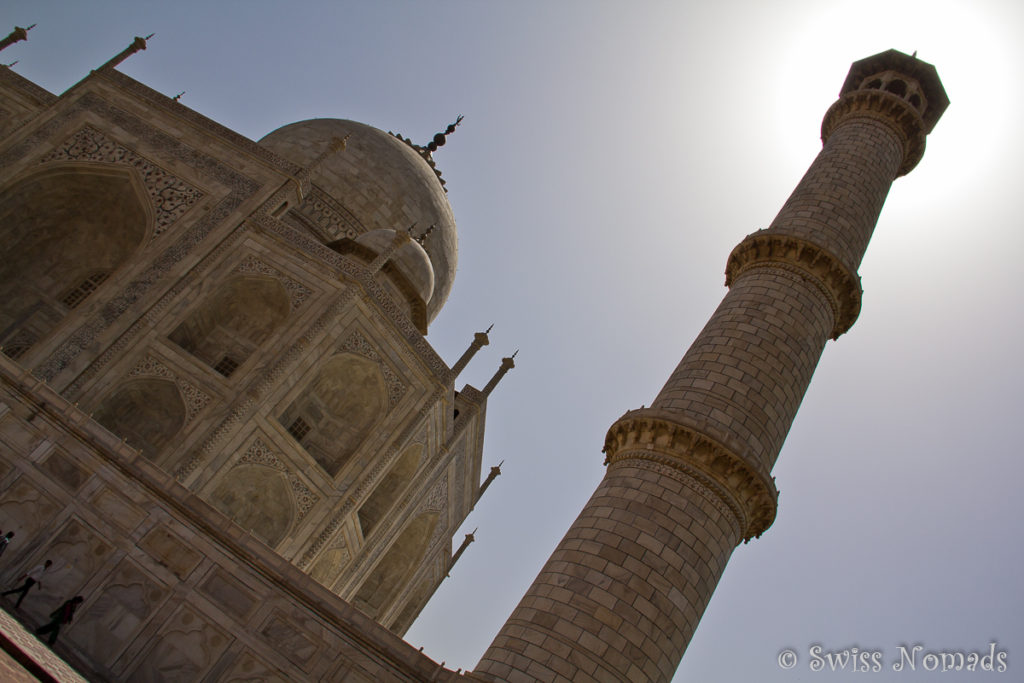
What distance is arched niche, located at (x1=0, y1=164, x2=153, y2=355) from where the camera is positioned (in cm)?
1350

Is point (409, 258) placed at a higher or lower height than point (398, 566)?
higher

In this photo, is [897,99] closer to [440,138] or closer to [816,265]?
[816,265]

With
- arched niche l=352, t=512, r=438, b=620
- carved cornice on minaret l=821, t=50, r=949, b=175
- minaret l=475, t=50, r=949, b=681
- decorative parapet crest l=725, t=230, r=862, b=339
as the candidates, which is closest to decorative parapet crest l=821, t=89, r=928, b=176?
carved cornice on minaret l=821, t=50, r=949, b=175

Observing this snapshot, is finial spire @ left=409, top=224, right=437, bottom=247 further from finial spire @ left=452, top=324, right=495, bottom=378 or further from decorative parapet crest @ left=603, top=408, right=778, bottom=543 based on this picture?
decorative parapet crest @ left=603, top=408, right=778, bottom=543

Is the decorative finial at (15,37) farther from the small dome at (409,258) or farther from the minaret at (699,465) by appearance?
the minaret at (699,465)

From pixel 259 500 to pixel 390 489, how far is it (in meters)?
3.27

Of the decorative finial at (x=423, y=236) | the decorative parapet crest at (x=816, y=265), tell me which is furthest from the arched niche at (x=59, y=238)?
the decorative parapet crest at (x=816, y=265)

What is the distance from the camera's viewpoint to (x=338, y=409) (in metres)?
13.8

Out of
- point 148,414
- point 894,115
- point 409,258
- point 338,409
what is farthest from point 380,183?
point 894,115

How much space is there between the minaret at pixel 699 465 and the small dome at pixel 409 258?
7.18m

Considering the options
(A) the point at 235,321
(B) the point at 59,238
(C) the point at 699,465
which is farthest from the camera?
(B) the point at 59,238

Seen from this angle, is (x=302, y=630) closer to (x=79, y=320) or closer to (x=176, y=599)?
(x=176, y=599)

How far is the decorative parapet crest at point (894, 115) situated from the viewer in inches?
516

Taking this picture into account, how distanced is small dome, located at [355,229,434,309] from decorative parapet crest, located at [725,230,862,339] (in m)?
7.12
